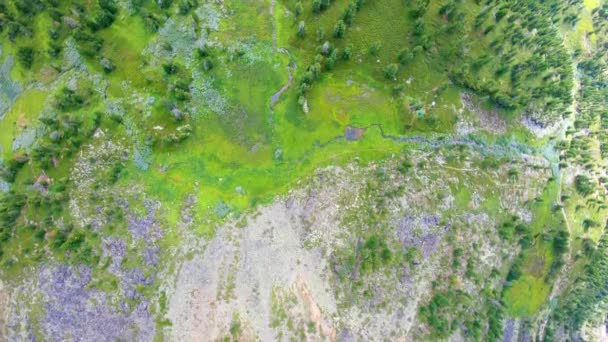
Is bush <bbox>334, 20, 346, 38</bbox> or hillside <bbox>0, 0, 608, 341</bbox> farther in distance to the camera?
bush <bbox>334, 20, 346, 38</bbox>

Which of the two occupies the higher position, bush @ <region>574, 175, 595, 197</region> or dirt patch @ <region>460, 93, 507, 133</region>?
dirt patch @ <region>460, 93, 507, 133</region>

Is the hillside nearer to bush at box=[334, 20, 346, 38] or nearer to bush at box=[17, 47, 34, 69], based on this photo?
bush at box=[17, 47, 34, 69]

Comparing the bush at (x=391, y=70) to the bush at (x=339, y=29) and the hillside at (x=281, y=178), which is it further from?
the bush at (x=339, y=29)

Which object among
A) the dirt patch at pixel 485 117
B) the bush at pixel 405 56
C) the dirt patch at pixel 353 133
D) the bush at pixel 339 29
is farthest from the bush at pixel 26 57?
the dirt patch at pixel 485 117

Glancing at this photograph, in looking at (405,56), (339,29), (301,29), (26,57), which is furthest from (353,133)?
(26,57)

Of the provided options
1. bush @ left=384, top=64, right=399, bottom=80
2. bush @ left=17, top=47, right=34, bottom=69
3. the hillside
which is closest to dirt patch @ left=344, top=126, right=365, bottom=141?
the hillside

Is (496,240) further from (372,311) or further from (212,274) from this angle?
(212,274)

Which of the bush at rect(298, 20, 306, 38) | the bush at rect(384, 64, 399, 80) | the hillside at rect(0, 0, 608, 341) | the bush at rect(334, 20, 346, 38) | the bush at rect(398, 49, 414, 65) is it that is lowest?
the hillside at rect(0, 0, 608, 341)

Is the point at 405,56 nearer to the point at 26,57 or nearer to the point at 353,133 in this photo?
the point at 353,133

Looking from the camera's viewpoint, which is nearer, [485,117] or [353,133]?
[353,133]

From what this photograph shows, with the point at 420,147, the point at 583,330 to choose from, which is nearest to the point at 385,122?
the point at 420,147

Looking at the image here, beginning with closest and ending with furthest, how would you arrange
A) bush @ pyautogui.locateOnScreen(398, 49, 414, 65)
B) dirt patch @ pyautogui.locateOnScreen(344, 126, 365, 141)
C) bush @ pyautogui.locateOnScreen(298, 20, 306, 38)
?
1. bush @ pyautogui.locateOnScreen(298, 20, 306, 38)
2. dirt patch @ pyautogui.locateOnScreen(344, 126, 365, 141)
3. bush @ pyautogui.locateOnScreen(398, 49, 414, 65)
